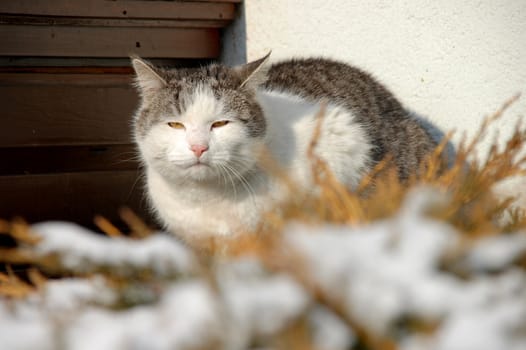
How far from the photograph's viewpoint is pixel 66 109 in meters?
3.15

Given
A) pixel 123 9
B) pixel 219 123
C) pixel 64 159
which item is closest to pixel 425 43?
pixel 219 123

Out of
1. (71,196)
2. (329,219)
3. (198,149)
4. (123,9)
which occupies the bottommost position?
(71,196)

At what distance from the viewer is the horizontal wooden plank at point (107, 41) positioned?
9.87 feet

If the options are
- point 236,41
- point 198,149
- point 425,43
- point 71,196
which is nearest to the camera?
point 198,149

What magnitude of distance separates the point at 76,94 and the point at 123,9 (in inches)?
18.8

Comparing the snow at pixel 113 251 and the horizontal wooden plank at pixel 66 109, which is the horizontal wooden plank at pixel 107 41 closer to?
the horizontal wooden plank at pixel 66 109

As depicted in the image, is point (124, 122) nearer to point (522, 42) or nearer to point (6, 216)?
point (6, 216)

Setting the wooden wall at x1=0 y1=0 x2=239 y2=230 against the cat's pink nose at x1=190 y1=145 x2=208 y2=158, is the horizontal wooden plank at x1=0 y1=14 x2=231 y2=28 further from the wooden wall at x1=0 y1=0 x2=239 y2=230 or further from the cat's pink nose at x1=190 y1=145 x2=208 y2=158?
the cat's pink nose at x1=190 y1=145 x2=208 y2=158

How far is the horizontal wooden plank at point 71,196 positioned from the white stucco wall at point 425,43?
1.00m

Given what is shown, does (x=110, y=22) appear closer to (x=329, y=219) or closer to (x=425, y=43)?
(x=425, y=43)

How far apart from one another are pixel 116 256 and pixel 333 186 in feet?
1.58

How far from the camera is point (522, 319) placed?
881 millimetres

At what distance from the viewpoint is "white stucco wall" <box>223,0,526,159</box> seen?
97.1 inches

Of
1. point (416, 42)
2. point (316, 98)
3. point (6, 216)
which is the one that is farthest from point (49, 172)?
point (416, 42)
